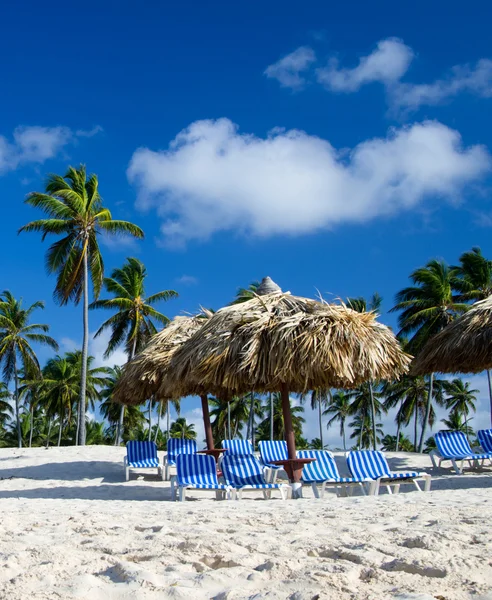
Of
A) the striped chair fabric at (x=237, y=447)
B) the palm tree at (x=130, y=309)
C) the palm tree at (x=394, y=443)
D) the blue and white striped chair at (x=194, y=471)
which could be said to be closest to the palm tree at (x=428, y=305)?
the palm tree at (x=130, y=309)

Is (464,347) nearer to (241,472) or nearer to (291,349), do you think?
(291,349)

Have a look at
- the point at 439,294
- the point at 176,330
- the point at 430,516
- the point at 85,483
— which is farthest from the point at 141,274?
the point at 430,516

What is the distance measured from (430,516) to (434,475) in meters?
7.05

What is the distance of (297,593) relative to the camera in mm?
2688

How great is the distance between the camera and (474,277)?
25.2 m

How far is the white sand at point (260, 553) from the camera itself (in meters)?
2.80

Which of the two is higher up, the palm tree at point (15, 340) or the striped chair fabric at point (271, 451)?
the palm tree at point (15, 340)

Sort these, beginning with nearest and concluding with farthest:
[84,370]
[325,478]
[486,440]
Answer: [325,478], [486,440], [84,370]

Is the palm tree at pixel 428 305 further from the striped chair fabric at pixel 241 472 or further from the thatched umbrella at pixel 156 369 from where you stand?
the striped chair fabric at pixel 241 472

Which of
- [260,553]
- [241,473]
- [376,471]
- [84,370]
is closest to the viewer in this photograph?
[260,553]

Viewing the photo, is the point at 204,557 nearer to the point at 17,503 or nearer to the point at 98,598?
the point at 98,598

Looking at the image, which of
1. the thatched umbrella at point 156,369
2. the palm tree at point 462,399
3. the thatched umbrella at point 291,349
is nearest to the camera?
the thatched umbrella at point 291,349

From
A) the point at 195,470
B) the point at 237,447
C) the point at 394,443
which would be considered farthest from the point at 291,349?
→ the point at 394,443

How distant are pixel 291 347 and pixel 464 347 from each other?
4.95 metres
